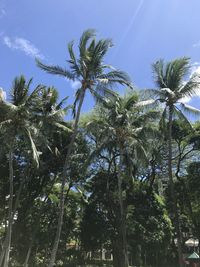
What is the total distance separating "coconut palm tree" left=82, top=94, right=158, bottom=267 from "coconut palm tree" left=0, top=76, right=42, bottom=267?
3.88m

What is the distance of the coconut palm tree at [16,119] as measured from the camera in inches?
816

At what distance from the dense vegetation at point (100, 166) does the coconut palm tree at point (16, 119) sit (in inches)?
2.2

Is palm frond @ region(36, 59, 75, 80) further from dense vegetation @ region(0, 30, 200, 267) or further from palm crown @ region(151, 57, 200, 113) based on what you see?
palm crown @ region(151, 57, 200, 113)


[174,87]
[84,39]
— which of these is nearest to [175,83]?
[174,87]

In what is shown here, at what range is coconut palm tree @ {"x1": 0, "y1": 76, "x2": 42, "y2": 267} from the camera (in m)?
20.7

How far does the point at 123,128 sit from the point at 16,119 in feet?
20.5

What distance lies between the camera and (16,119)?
21.0 metres

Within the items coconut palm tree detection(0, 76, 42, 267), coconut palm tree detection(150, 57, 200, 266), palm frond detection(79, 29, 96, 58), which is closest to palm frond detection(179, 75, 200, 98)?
coconut palm tree detection(150, 57, 200, 266)

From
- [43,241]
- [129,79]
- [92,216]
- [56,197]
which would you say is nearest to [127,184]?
[92,216]

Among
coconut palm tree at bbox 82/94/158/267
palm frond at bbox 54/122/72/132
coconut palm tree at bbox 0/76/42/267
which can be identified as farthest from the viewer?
palm frond at bbox 54/122/72/132

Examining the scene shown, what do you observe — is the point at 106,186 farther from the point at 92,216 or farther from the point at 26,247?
the point at 26,247

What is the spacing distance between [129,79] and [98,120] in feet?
12.5

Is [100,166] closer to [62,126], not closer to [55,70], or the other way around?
[62,126]

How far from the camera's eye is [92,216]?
29.9 meters
